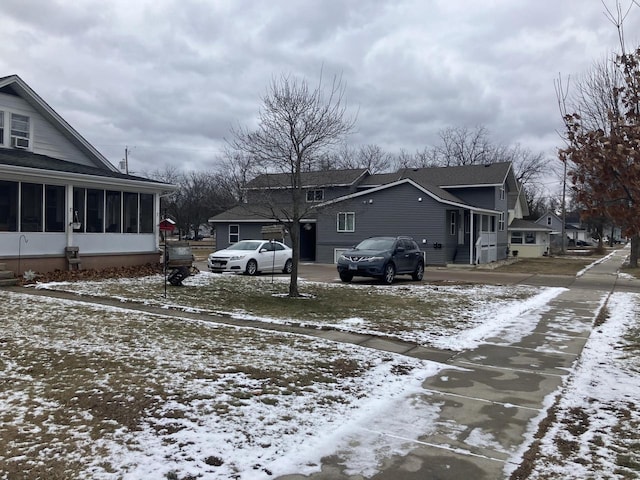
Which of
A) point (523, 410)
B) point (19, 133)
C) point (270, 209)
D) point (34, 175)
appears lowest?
point (523, 410)

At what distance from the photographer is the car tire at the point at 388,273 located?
59.7ft

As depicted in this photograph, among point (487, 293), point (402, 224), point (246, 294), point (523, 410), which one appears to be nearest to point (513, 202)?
point (402, 224)

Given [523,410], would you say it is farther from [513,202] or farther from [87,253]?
[513,202]

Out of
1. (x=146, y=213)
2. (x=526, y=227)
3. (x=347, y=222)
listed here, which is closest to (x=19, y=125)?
(x=146, y=213)

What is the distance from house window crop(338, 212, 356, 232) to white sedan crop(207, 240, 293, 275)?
9116mm

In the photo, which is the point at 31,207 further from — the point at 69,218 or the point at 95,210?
the point at 95,210

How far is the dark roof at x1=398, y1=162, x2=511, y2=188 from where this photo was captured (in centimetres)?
3397

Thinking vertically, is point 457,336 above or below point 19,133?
below

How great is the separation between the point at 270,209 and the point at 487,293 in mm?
7044

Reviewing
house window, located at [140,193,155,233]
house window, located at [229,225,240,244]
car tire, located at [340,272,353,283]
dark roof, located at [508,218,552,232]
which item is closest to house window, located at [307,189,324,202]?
car tire, located at [340,272,353,283]

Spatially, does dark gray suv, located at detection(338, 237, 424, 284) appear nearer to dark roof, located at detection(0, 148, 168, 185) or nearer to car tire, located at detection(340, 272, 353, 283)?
car tire, located at detection(340, 272, 353, 283)

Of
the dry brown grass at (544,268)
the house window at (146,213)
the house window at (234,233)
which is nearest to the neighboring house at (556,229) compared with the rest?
the dry brown grass at (544,268)

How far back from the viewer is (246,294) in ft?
45.3

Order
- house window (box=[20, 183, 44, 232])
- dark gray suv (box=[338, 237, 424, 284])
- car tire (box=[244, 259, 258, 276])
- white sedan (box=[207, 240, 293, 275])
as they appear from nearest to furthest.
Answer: house window (box=[20, 183, 44, 232]), dark gray suv (box=[338, 237, 424, 284]), white sedan (box=[207, 240, 293, 275]), car tire (box=[244, 259, 258, 276])
